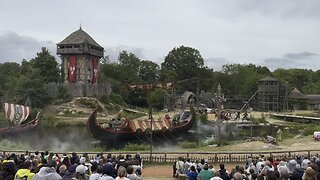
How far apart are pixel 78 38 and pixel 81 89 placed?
37.4 ft

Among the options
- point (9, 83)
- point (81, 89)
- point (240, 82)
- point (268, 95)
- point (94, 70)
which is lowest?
point (268, 95)

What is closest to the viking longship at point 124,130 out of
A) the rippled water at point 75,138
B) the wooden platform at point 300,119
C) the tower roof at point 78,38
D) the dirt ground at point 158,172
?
the rippled water at point 75,138

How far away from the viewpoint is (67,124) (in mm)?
64875

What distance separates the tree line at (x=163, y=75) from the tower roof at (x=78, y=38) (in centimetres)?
455

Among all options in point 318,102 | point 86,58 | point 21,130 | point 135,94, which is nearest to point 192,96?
point 135,94

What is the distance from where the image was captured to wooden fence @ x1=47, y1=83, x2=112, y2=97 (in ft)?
254

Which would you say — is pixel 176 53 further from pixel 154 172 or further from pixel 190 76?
pixel 154 172

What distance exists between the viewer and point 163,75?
10262cm

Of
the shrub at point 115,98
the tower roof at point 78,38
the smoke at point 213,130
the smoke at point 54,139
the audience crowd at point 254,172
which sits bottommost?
the smoke at point 54,139

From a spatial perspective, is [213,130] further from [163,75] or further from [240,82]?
[240,82]

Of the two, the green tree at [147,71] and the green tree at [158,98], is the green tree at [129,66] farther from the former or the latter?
the green tree at [158,98]

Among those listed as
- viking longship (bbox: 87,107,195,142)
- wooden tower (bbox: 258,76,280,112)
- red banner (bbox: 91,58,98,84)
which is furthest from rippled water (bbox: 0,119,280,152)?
wooden tower (bbox: 258,76,280,112)

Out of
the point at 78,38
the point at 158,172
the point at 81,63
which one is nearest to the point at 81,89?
the point at 81,63

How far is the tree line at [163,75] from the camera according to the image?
84.6 meters
